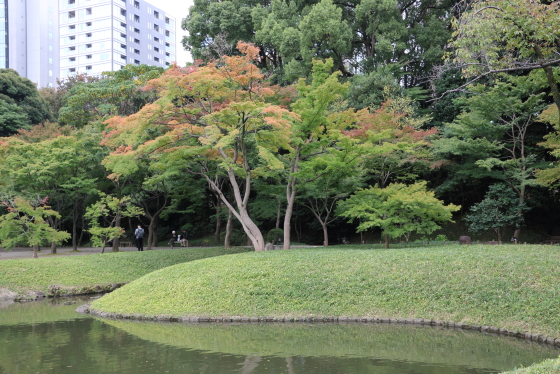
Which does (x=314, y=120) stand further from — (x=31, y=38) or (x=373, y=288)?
(x=31, y=38)

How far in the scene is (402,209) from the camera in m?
17.1

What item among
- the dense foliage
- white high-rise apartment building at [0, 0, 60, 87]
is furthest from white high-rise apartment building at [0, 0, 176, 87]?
the dense foliage

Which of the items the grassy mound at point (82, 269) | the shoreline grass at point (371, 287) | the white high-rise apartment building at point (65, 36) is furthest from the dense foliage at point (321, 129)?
the white high-rise apartment building at point (65, 36)

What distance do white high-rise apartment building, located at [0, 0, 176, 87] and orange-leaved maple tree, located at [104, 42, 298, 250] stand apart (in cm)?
4679

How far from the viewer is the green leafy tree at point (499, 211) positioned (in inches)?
778

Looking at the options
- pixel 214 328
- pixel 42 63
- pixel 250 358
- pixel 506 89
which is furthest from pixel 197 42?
pixel 42 63

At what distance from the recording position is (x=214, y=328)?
35.3 feet

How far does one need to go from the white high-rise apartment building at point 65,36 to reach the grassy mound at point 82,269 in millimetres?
45895

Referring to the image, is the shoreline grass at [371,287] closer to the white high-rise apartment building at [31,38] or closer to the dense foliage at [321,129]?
the dense foliage at [321,129]

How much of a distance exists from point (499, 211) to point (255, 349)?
50.6 feet

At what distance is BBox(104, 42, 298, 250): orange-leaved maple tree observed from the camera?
606 inches

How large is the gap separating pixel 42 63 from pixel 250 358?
208ft

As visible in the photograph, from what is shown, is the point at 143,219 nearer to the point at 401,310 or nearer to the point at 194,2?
the point at 194,2

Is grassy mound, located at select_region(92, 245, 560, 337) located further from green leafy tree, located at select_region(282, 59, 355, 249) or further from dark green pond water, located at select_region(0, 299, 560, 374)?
green leafy tree, located at select_region(282, 59, 355, 249)
